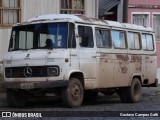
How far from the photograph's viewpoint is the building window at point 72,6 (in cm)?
2222

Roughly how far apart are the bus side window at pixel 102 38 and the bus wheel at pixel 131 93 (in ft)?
6.03

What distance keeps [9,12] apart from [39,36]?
559 centimetres

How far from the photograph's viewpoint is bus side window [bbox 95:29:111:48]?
1634cm

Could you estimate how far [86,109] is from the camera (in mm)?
14977

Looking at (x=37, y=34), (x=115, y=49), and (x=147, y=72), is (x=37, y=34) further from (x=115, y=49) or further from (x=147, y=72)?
(x=147, y=72)

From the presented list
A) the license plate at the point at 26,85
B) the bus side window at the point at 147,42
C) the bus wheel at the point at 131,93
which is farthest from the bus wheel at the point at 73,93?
the bus side window at the point at 147,42

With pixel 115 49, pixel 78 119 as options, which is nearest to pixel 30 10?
pixel 115 49

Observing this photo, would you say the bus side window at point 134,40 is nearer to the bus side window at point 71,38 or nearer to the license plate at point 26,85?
the bus side window at point 71,38

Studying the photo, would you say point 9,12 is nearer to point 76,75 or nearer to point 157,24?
point 76,75

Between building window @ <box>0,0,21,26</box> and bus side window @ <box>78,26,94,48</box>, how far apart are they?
5707 mm

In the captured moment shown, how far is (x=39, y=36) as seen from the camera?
15.6m

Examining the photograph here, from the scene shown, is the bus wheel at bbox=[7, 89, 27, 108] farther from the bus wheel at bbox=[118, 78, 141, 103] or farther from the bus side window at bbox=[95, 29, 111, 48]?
the bus wheel at bbox=[118, 78, 141, 103]

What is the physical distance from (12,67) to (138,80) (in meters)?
4.88

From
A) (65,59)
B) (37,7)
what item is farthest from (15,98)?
(37,7)
